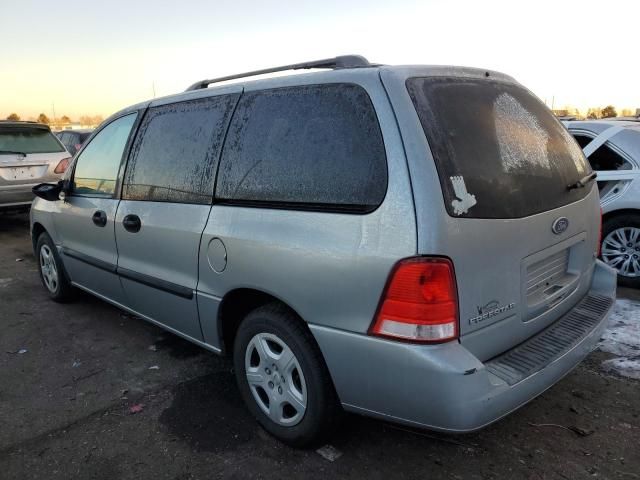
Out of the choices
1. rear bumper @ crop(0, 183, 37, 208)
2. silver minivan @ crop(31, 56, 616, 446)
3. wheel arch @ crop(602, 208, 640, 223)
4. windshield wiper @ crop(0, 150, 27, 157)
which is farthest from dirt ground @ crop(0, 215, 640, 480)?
windshield wiper @ crop(0, 150, 27, 157)

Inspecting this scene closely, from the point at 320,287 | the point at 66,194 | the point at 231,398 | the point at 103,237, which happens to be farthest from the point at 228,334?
the point at 66,194

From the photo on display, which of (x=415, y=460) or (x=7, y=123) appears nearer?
(x=415, y=460)

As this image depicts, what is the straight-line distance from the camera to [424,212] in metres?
1.92

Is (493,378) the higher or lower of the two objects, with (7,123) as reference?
lower

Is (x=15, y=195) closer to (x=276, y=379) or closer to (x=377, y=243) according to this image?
(x=276, y=379)

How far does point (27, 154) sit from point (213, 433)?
7132 mm

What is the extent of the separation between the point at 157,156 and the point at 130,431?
1.65m

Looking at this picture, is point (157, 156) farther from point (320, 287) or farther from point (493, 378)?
point (493, 378)

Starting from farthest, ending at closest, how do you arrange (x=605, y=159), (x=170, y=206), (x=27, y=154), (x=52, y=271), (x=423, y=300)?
(x=27, y=154) → (x=605, y=159) → (x=52, y=271) → (x=170, y=206) → (x=423, y=300)

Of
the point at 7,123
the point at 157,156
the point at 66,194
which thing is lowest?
the point at 66,194

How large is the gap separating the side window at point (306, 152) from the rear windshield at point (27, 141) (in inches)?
271

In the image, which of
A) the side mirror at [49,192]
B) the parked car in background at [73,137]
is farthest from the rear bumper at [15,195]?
the parked car in background at [73,137]

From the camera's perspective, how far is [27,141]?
8.24 meters

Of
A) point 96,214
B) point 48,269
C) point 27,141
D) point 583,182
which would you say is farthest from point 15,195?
point 583,182
